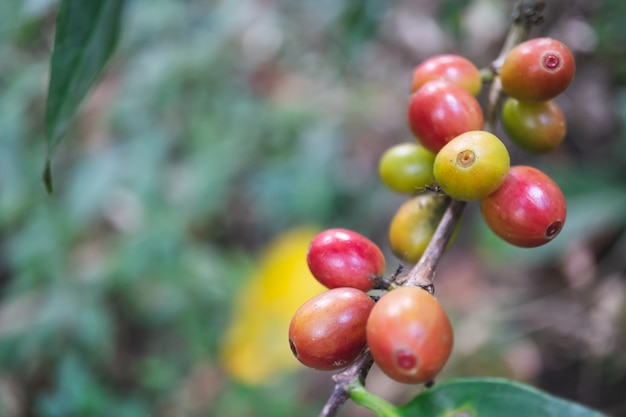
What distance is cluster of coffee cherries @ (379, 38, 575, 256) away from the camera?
2.75 ft

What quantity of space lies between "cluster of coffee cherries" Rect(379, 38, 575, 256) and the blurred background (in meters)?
0.94

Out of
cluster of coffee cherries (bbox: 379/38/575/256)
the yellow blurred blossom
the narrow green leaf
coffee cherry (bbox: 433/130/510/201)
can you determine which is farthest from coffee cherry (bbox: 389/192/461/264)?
the yellow blurred blossom

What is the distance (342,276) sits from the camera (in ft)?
2.90

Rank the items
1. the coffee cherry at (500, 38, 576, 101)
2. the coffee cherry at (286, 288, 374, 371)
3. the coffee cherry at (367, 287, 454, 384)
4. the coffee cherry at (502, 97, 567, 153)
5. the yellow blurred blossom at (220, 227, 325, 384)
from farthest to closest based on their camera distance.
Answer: the yellow blurred blossom at (220, 227, 325, 384), the coffee cherry at (502, 97, 567, 153), the coffee cherry at (500, 38, 576, 101), the coffee cherry at (286, 288, 374, 371), the coffee cherry at (367, 287, 454, 384)

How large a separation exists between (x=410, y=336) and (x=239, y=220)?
318 cm

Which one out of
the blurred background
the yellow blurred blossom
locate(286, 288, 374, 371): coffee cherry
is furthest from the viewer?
the yellow blurred blossom


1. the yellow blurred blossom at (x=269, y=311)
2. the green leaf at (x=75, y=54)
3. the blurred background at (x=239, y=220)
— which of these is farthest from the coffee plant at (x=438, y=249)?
the yellow blurred blossom at (x=269, y=311)

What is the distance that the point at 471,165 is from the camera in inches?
31.5

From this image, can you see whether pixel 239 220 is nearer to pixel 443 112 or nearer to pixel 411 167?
pixel 411 167

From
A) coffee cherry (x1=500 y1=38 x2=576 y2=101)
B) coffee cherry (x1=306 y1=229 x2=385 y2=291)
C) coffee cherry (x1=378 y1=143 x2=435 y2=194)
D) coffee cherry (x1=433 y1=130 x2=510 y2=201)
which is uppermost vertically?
coffee cherry (x1=500 y1=38 x2=576 y2=101)

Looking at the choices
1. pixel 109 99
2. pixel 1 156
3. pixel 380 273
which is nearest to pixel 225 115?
pixel 109 99

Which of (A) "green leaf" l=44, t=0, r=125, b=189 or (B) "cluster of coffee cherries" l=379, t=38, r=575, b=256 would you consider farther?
(A) "green leaf" l=44, t=0, r=125, b=189

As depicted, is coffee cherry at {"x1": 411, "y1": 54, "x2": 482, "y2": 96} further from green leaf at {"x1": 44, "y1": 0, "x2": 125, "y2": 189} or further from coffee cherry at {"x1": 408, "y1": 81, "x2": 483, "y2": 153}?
green leaf at {"x1": 44, "y1": 0, "x2": 125, "y2": 189}

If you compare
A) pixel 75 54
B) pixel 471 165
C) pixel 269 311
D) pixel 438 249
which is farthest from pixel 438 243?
pixel 269 311
